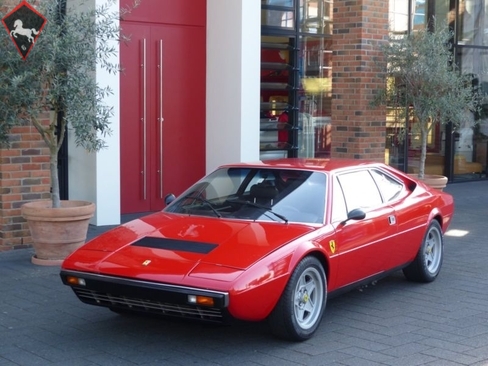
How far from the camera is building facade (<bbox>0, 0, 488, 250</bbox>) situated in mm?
11062

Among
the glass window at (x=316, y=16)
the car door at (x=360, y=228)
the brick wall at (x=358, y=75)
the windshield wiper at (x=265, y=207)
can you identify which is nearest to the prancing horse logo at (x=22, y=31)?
the windshield wiper at (x=265, y=207)

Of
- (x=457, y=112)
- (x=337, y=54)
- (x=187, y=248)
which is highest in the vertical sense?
(x=337, y=54)

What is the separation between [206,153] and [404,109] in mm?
3285

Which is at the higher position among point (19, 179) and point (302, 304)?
point (19, 179)

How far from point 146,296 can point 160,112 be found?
6842 millimetres

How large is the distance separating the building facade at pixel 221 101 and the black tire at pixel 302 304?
4542 millimetres

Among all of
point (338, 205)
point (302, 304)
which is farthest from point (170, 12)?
point (302, 304)

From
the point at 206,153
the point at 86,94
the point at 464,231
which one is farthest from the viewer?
the point at 206,153

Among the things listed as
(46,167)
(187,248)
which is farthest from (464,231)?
(187,248)

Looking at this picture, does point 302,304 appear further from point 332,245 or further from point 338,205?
point 338,205

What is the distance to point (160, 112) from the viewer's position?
12.3 meters

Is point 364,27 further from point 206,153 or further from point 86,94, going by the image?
point 86,94

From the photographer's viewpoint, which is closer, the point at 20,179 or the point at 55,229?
the point at 55,229

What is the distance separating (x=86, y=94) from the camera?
8.62m
